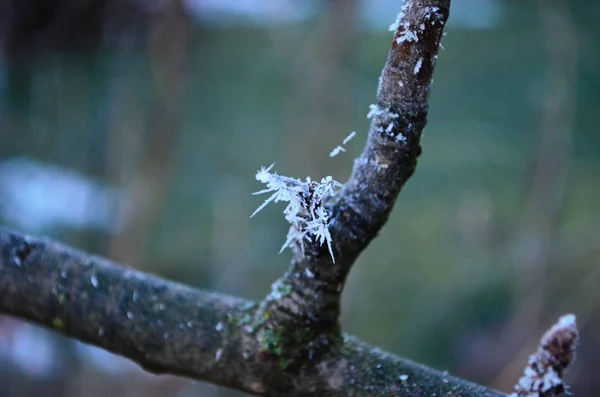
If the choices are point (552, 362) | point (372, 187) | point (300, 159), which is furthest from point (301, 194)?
point (300, 159)

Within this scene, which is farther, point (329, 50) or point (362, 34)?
point (362, 34)

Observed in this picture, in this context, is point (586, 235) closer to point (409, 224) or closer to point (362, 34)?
point (409, 224)

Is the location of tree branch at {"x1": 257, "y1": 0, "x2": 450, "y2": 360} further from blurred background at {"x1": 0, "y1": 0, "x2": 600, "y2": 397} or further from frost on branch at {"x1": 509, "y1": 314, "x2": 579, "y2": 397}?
blurred background at {"x1": 0, "y1": 0, "x2": 600, "y2": 397}

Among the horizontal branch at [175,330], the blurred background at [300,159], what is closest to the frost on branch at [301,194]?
the horizontal branch at [175,330]

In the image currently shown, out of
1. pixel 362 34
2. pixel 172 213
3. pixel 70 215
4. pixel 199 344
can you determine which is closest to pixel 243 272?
pixel 172 213

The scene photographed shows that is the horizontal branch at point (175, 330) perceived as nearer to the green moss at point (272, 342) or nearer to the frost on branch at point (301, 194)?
the green moss at point (272, 342)


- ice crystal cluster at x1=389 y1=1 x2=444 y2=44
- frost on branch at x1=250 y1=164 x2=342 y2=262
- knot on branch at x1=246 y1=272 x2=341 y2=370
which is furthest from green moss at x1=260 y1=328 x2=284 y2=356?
ice crystal cluster at x1=389 y1=1 x2=444 y2=44
